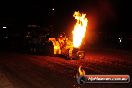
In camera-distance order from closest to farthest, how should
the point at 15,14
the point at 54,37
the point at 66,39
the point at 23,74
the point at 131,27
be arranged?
the point at 23,74 → the point at 66,39 → the point at 54,37 → the point at 131,27 → the point at 15,14

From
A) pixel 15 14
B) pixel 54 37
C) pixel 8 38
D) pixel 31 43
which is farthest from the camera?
pixel 15 14

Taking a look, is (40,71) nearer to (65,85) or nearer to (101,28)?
(65,85)

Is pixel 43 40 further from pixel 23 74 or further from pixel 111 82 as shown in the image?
pixel 111 82

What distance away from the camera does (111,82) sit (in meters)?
13.0

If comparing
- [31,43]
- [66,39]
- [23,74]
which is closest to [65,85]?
[23,74]

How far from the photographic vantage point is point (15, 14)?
7650 cm

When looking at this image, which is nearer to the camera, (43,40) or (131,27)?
(43,40)

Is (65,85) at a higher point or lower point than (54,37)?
lower

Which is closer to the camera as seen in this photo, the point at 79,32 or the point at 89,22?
the point at 79,32

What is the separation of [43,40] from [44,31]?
253 centimetres

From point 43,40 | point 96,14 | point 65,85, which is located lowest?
point 65,85

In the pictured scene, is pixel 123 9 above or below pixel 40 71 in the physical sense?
above

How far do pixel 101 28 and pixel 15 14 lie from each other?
25304mm

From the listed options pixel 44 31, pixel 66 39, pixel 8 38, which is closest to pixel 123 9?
pixel 8 38
